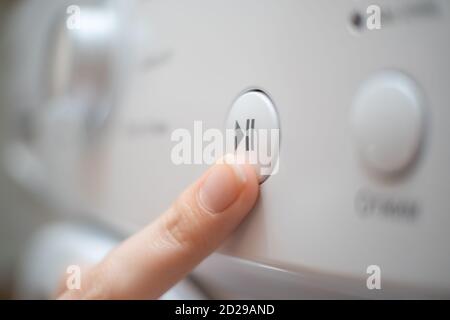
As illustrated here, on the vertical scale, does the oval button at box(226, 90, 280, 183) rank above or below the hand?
above

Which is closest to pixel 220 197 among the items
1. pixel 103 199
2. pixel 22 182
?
pixel 103 199

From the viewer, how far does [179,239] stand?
268mm

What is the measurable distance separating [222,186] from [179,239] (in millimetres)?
50

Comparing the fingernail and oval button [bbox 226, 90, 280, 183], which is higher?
oval button [bbox 226, 90, 280, 183]

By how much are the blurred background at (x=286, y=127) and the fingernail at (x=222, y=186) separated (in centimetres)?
2

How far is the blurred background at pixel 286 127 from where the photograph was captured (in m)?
0.18

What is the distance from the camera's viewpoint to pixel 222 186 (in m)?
0.24

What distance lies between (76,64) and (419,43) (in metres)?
0.34

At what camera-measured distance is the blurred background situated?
0.59ft

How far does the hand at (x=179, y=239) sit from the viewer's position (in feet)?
0.80

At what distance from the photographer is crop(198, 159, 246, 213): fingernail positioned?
0.24 meters

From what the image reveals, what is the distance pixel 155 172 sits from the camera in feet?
1.04

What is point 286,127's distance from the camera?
23 centimetres

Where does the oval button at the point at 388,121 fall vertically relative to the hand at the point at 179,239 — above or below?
above
